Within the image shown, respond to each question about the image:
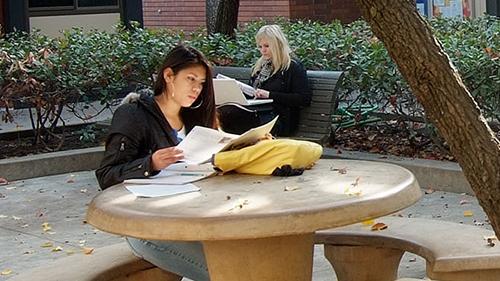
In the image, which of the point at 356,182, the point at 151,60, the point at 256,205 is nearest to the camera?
the point at 256,205

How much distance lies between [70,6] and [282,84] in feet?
24.9

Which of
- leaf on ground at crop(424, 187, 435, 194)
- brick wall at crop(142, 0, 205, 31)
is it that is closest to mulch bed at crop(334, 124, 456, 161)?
leaf on ground at crop(424, 187, 435, 194)

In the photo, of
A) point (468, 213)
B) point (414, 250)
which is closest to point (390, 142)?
point (468, 213)

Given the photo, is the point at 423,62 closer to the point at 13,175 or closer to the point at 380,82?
the point at 380,82

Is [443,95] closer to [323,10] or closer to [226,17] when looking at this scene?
[226,17]

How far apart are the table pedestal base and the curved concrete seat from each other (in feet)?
2.01

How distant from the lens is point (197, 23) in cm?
1886

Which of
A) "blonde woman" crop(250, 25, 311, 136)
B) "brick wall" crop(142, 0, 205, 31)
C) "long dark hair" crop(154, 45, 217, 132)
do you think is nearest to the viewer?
"long dark hair" crop(154, 45, 217, 132)

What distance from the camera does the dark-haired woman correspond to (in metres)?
4.63

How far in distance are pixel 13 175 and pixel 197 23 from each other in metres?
9.58

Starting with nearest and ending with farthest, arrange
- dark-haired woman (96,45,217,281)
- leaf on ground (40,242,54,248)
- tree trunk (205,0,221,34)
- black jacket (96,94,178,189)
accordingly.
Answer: dark-haired woman (96,45,217,281) → black jacket (96,94,178,189) → leaf on ground (40,242,54,248) → tree trunk (205,0,221,34)

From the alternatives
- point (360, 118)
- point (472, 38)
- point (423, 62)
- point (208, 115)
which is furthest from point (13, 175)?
point (423, 62)

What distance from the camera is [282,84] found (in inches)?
341

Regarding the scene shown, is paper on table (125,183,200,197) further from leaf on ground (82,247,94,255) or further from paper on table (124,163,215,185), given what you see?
leaf on ground (82,247,94,255)
